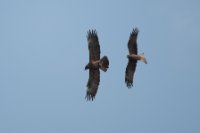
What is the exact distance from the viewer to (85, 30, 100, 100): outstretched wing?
5572 cm

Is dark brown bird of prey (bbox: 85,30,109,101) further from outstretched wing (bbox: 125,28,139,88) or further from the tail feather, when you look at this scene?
outstretched wing (bbox: 125,28,139,88)

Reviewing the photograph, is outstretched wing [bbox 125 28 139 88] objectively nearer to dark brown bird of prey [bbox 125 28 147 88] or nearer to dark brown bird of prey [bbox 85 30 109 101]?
dark brown bird of prey [bbox 125 28 147 88]

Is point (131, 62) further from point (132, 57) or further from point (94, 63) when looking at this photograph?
point (94, 63)

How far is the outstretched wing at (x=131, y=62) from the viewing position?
189ft

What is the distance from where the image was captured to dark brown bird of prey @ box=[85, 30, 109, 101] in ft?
181

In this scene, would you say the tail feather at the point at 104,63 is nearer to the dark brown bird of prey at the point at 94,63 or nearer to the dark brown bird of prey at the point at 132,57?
the dark brown bird of prey at the point at 94,63

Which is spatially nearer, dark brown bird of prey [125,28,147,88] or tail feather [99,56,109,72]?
tail feather [99,56,109,72]

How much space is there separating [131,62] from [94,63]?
3088 mm

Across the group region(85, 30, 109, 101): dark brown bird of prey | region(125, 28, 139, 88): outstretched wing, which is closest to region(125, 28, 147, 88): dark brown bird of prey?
region(125, 28, 139, 88): outstretched wing

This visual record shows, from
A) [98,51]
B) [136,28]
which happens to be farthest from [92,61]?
[136,28]

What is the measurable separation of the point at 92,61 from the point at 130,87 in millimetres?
3953

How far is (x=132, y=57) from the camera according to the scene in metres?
57.2

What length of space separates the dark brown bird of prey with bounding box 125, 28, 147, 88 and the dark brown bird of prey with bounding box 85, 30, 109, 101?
97.4 inches

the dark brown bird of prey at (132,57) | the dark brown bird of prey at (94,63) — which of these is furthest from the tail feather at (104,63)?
the dark brown bird of prey at (132,57)
